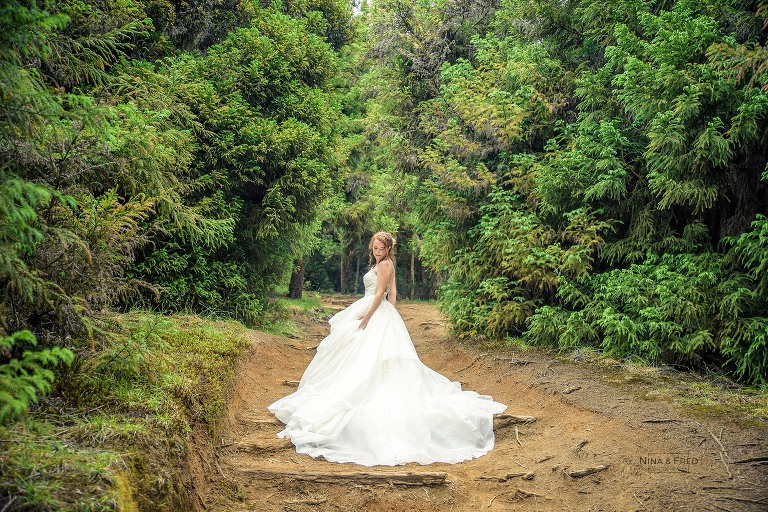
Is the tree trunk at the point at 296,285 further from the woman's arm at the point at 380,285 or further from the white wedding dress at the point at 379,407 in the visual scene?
the woman's arm at the point at 380,285

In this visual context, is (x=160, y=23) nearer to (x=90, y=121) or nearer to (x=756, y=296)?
(x=90, y=121)

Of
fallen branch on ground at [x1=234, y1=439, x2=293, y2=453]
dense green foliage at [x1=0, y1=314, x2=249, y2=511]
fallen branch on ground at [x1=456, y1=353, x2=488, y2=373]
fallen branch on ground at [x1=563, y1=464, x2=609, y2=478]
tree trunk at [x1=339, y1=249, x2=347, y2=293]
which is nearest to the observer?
dense green foliage at [x1=0, y1=314, x2=249, y2=511]

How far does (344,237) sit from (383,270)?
70.3ft

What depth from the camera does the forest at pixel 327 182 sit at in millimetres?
4277

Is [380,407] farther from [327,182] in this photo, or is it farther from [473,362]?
[327,182]

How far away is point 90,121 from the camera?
13.9 ft

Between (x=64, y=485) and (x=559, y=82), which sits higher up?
(x=559, y=82)

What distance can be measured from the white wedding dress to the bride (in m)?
0.01

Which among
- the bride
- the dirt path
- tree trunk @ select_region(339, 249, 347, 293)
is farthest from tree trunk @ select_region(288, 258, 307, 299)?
the dirt path

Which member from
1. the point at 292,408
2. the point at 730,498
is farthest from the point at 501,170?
the point at 730,498

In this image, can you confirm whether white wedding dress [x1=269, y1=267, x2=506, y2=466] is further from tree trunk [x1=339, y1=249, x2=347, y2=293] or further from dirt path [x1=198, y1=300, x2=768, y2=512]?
tree trunk [x1=339, y1=249, x2=347, y2=293]

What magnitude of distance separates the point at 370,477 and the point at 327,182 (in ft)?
30.1

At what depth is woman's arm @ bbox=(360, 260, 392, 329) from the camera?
24.9ft

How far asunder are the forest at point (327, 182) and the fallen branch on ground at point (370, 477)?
121 cm
